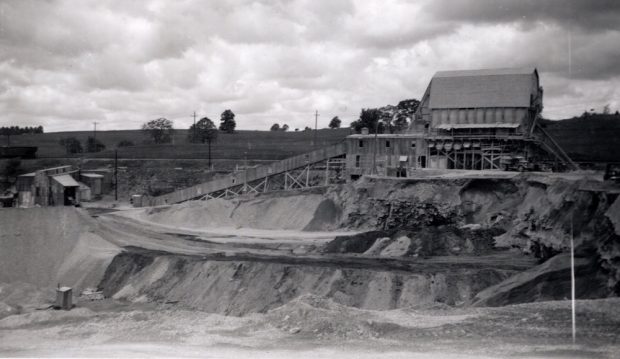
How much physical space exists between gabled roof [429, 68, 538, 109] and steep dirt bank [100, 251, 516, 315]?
25.3 metres

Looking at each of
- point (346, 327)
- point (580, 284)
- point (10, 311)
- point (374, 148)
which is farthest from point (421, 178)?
point (10, 311)

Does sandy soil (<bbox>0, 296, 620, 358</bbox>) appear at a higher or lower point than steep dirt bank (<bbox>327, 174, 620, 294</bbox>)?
lower

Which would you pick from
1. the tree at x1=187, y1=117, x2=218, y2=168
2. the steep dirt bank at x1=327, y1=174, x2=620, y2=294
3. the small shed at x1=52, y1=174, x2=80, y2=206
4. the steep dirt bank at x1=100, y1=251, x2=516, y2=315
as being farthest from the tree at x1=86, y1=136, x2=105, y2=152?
the steep dirt bank at x1=100, y1=251, x2=516, y2=315

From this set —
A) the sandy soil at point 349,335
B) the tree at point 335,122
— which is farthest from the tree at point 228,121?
the sandy soil at point 349,335

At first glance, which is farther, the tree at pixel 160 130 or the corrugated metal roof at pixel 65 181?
the tree at pixel 160 130

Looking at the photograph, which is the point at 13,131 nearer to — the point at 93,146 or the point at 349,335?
the point at 93,146

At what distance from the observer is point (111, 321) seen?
69.8 ft

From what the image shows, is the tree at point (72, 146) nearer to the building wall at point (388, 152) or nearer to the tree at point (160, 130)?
the tree at point (160, 130)

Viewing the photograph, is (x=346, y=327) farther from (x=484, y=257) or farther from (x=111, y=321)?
(x=484, y=257)

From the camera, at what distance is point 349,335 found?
1641 cm

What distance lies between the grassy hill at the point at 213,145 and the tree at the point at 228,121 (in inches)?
76.3

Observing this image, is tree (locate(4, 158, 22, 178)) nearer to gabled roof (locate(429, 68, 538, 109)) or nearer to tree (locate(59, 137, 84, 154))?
tree (locate(59, 137, 84, 154))

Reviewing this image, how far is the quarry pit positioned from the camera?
16.2 metres

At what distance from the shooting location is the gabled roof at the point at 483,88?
156ft
